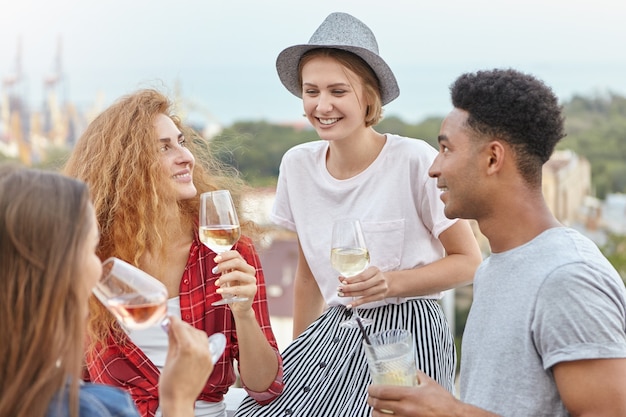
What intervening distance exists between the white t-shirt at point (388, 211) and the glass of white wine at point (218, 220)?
1.73ft

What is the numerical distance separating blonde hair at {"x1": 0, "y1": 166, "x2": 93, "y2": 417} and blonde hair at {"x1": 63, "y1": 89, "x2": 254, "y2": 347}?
1.20m

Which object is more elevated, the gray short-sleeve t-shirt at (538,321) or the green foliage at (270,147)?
the gray short-sleeve t-shirt at (538,321)

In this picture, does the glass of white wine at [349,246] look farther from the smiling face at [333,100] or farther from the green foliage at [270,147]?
the green foliage at [270,147]

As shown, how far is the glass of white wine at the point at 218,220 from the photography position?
239 centimetres

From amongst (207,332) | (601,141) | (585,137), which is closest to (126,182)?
(207,332)

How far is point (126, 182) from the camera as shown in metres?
2.62

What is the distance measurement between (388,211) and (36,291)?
162 cm

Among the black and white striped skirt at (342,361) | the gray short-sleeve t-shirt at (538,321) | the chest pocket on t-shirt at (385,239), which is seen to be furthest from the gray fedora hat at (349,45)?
the gray short-sleeve t-shirt at (538,321)

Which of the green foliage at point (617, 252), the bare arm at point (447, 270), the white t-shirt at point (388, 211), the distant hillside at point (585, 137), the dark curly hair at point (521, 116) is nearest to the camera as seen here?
the dark curly hair at point (521, 116)

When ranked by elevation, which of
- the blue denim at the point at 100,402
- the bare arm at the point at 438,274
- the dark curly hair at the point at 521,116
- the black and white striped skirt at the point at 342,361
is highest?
the dark curly hair at the point at 521,116

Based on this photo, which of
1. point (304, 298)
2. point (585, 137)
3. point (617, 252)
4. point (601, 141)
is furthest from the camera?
point (601, 141)

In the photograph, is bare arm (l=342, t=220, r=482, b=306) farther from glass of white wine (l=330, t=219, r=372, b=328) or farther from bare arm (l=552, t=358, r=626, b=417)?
bare arm (l=552, t=358, r=626, b=417)

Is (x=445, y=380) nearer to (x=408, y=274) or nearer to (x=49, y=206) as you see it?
(x=408, y=274)

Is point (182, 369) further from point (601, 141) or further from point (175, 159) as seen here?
point (601, 141)
